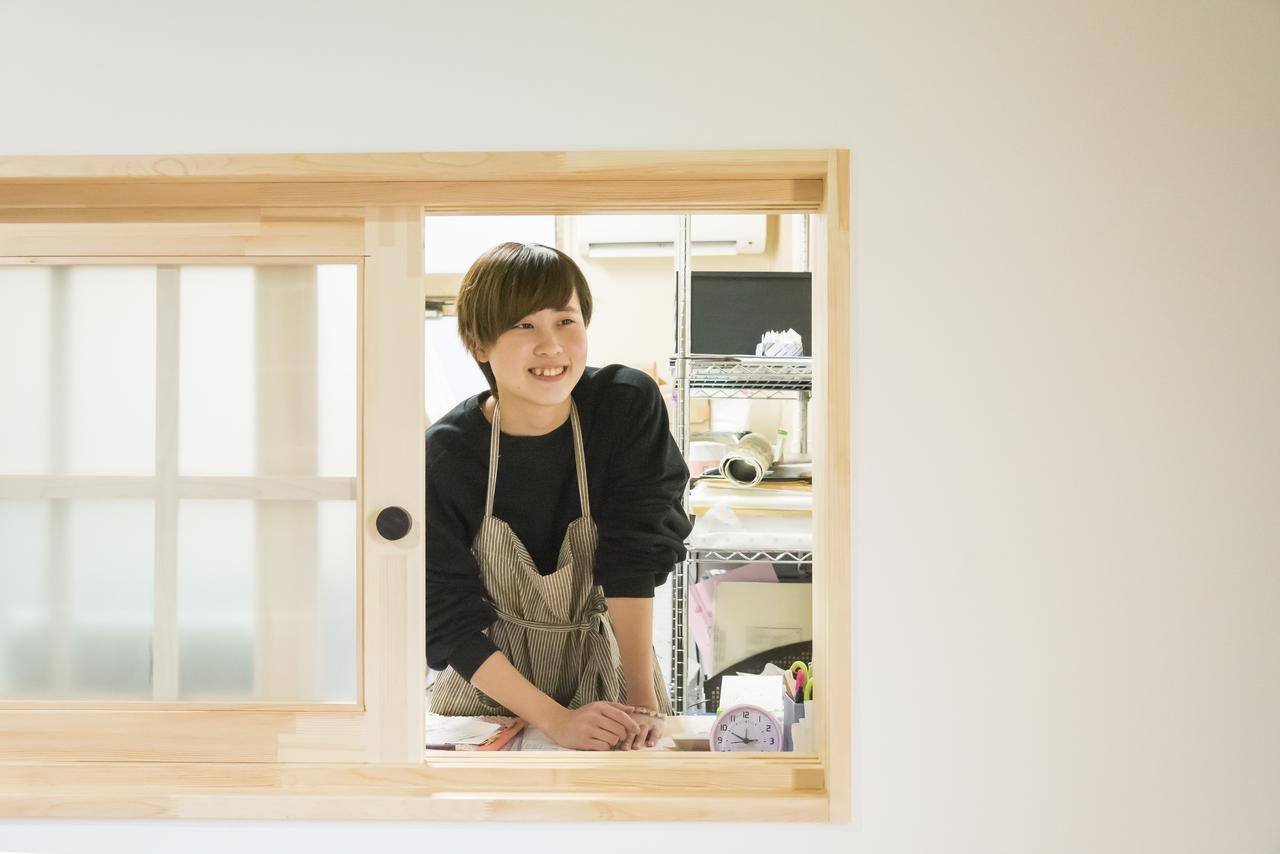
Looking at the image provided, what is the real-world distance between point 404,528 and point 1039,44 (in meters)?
1.17

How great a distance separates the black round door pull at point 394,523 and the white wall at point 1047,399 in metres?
0.45

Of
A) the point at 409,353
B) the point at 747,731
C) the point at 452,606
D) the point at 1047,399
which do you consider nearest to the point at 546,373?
the point at 452,606

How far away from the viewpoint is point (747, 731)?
1.52 m

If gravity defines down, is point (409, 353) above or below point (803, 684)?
above

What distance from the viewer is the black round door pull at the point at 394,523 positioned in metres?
1.30

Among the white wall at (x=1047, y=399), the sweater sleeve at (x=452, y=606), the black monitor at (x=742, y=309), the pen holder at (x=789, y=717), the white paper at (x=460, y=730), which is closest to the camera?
the white wall at (x=1047, y=399)

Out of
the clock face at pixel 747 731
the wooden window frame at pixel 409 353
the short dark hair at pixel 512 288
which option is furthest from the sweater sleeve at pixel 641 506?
the wooden window frame at pixel 409 353

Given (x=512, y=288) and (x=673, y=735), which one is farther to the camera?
(x=512, y=288)

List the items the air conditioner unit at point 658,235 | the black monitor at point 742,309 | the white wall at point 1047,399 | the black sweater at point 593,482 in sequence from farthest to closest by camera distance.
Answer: the air conditioner unit at point 658,235 → the black monitor at point 742,309 → the black sweater at point 593,482 → the white wall at point 1047,399

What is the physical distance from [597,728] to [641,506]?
1.68ft

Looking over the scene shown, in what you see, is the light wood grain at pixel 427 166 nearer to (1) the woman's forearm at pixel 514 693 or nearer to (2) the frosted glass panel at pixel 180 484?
(2) the frosted glass panel at pixel 180 484

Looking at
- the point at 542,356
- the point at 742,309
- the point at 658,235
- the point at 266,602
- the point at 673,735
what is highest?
the point at 658,235

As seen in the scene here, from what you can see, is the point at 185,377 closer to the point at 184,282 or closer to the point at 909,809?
the point at 184,282

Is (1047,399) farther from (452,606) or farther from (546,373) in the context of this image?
(452,606)
